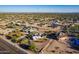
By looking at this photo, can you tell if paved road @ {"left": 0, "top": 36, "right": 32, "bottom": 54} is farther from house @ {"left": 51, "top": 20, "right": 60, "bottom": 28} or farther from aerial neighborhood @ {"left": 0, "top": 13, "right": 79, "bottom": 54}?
house @ {"left": 51, "top": 20, "right": 60, "bottom": 28}

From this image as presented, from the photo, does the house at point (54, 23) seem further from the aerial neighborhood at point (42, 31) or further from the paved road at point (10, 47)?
the paved road at point (10, 47)

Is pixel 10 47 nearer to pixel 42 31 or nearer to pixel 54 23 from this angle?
pixel 42 31

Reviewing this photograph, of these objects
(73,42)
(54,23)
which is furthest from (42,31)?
(73,42)

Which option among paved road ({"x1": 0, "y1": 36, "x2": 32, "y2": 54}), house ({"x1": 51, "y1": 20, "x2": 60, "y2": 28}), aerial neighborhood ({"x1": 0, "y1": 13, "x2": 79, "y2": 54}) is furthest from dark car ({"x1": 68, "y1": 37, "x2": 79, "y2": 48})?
paved road ({"x1": 0, "y1": 36, "x2": 32, "y2": 54})

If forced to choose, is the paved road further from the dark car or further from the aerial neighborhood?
the dark car

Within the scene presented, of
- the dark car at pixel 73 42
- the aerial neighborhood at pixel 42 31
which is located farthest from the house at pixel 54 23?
the dark car at pixel 73 42

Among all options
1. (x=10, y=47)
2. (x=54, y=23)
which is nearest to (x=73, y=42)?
(x=54, y=23)

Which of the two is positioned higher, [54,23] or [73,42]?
[54,23]

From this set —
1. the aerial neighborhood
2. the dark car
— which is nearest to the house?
the aerial neighborhood

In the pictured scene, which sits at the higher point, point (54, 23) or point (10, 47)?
point (54, 23)

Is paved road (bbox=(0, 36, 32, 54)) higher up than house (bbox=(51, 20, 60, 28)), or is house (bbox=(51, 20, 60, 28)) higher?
house (bbox=(51, 20, 60, 28))

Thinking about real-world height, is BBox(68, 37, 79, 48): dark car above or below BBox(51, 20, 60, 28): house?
below
